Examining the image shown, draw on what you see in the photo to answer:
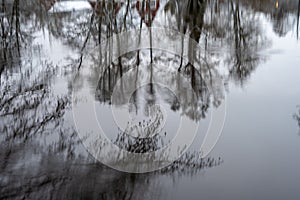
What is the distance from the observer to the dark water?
3.84 m

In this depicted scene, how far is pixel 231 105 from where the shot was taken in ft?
17.7

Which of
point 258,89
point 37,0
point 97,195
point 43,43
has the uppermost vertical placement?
point 37,0

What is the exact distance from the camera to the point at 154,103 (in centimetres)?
543

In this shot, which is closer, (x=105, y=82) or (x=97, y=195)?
(x=97, y=195)

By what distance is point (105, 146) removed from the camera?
4.45 meters

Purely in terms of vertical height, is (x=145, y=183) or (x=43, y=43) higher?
(x=43, y=43)

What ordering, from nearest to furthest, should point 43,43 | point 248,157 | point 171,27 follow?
point 248,157 < point 43,43 < point 171,27

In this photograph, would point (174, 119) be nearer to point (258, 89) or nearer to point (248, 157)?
point (248, 157)

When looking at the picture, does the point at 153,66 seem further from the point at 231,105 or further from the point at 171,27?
the point at 171,27

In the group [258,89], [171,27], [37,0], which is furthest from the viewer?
[37,0]

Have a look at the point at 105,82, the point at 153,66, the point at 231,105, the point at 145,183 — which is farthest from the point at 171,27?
the point at 145,183

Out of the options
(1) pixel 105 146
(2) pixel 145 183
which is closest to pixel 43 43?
(1) pixel 105 146

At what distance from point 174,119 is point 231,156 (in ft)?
3.28

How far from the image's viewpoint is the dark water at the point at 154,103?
12.6ft
